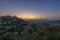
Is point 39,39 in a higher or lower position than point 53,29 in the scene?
lower

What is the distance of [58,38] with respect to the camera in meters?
9.31

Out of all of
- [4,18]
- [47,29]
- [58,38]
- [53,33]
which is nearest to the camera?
[58,38]

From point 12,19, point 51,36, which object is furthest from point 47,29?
point 12,19

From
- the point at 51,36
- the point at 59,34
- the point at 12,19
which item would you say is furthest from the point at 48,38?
the point at 12,19

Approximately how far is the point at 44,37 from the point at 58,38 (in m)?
0.96

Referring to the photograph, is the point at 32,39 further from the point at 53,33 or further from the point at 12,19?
the point at 12,19

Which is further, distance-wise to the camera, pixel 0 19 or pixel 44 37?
pixel 0 19

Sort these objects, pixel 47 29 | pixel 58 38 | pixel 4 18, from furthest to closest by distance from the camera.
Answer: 1. pixel 4 18
2. pixel 47 29
3. pixel 58 38

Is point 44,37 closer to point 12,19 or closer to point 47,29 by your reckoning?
point 47,29

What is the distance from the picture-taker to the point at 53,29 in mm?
10469

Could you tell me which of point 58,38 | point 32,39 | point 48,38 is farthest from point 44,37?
point 32,39

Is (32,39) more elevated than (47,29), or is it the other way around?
(47,29)

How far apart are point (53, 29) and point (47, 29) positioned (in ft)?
1.50

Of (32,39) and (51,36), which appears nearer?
(51,36)
